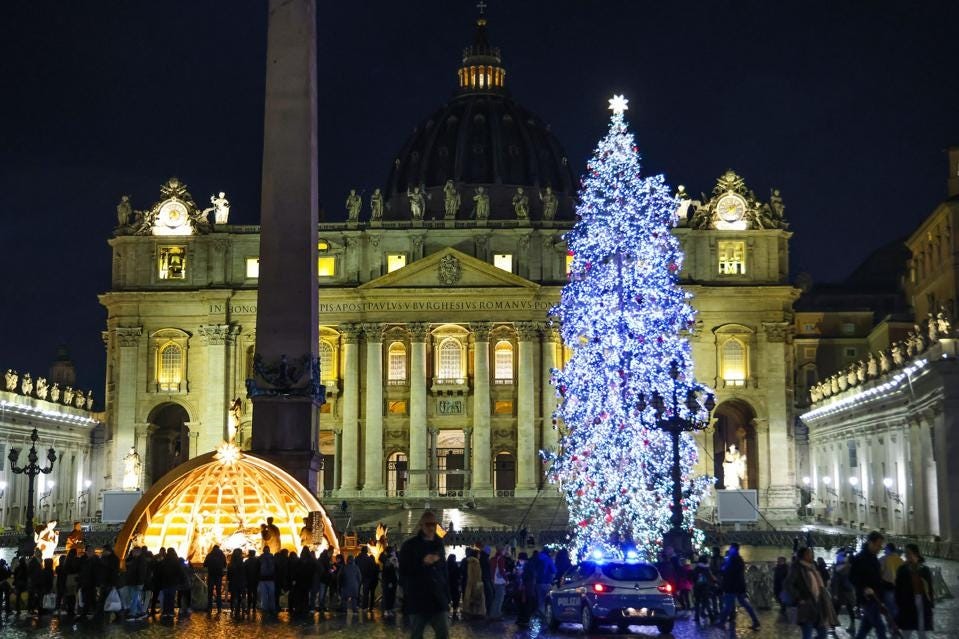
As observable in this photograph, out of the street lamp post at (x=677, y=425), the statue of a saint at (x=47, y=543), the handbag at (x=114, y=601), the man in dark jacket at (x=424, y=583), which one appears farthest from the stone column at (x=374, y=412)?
the man in dark jacket at (x=424, y=583)

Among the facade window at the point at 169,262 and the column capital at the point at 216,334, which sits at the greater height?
the facade window at the point at 169,262

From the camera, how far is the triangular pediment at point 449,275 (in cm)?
8025

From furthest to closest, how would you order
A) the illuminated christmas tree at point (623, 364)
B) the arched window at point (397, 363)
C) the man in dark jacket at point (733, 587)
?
the arched window at point (397, 363) < the illuminated christmas tree at point (623, 364) < the man in dark jacket at point (733, 587)

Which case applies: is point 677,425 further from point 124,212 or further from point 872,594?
point 124,212

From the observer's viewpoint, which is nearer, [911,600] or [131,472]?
[911,600]

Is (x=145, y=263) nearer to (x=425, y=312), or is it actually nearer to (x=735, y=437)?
(x=425, y=312)

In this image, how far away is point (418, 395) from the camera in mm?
79875

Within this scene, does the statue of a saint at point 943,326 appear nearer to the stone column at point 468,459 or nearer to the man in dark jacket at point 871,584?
the man in dark jacket at point 871,584

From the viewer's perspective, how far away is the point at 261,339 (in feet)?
86.0

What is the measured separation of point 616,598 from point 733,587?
234 centimetres

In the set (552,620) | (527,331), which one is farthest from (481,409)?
(552,620)

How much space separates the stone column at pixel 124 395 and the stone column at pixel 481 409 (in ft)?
65.0

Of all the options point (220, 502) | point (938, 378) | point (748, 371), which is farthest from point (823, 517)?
point (220, 502)

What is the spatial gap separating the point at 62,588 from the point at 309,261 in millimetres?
7426
